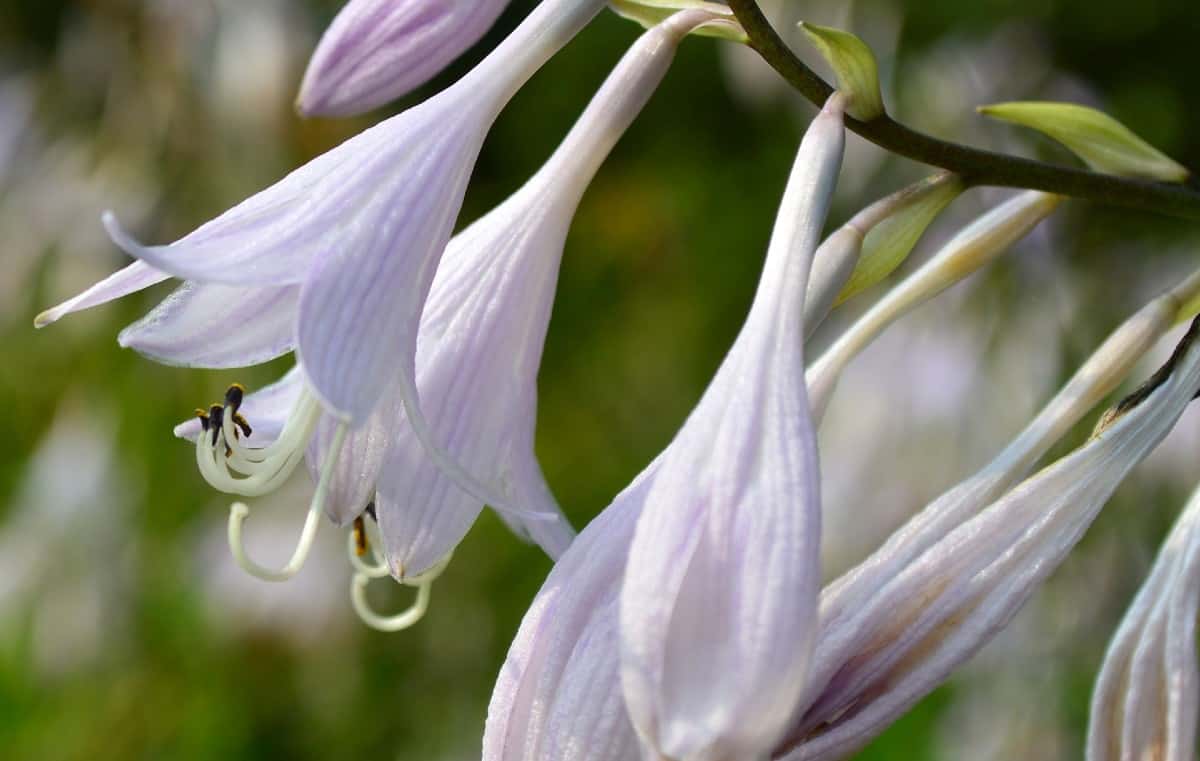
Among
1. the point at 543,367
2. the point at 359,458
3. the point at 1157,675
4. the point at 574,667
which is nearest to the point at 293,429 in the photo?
the point at 359,458

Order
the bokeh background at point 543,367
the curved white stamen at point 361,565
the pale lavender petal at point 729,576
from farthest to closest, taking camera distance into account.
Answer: the bokeh background at point 543,367 < the curved white stamen at point 361,565 < the pale lavender petal at point 729,576

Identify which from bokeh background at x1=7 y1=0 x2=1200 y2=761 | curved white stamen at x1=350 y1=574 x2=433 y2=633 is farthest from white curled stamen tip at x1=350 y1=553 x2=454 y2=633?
bokeh background at x1=7 y1=0 x2=1200 y2=761

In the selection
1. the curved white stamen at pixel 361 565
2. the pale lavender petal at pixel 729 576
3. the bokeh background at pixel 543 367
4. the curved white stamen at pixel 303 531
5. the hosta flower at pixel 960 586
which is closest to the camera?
the pale lavender petal at pixel 729 576

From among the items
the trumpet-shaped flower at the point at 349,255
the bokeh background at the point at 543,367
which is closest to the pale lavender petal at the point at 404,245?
the trumpet-shaped flower at the point at 349,255

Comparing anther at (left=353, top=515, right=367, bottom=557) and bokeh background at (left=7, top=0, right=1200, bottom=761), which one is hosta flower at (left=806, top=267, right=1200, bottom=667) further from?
bokeh background at (left=7, top=0, right=1200, bottom=761)

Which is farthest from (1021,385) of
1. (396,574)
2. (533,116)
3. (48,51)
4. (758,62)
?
(48,51)

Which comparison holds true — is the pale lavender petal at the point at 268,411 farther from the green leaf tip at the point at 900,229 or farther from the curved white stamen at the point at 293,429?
the green leaf tip at the point at 900,229

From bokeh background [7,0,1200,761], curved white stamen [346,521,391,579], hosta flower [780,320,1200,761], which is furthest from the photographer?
bokeh background [7,0,1200,761]
